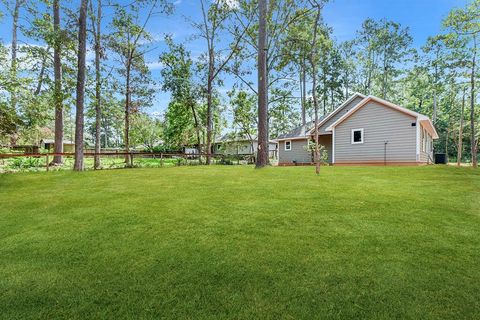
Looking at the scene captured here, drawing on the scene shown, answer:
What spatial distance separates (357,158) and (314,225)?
48.3ft

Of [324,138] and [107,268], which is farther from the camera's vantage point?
[324,138]

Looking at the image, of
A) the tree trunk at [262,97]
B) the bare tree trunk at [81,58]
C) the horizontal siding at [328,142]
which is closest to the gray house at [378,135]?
the tree trunk at [262,97]

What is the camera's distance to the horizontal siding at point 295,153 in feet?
74.9

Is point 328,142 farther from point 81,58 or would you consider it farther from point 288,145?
point 81,58

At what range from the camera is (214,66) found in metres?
23.6

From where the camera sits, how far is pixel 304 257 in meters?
3.09

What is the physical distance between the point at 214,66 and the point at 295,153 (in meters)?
10.2

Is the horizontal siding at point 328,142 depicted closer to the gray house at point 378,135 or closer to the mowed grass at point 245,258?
the gray house at point 378,135

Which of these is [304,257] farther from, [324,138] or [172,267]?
[324,138]

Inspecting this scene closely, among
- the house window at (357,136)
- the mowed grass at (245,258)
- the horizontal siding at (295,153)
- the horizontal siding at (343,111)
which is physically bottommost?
the mowed grass at (245,258)

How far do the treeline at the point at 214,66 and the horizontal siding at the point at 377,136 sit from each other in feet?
10.4

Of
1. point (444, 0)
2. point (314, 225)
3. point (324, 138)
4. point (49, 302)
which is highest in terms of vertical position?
point (444, 0)

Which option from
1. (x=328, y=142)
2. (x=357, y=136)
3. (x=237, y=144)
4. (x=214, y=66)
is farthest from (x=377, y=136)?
(x=237, y=144)

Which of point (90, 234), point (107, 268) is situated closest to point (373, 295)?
point (107, 268)
